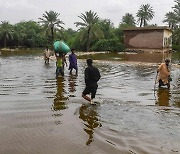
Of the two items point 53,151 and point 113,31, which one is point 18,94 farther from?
point 113,31

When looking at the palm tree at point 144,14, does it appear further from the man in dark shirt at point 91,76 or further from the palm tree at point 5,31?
the man in dark shirt at point 91,76

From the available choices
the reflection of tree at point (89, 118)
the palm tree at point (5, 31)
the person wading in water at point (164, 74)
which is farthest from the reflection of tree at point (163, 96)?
the palm tree at point (5, 31)

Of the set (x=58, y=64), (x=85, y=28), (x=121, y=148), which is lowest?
(x=121, y=148)

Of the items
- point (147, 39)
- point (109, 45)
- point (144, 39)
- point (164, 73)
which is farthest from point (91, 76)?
point (109, 45)

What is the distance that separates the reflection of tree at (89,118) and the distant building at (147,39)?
38423 mm

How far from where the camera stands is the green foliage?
158ft

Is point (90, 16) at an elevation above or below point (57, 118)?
above

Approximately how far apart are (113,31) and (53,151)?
171 feet

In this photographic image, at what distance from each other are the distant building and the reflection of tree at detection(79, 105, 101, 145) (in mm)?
38423

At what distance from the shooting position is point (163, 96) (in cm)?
1121

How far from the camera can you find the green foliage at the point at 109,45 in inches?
1900

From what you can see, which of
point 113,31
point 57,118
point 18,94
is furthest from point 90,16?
point 57,118

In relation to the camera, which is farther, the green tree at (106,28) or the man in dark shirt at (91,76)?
the green tree at (106,28)

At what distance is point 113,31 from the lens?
5650 centimetres
